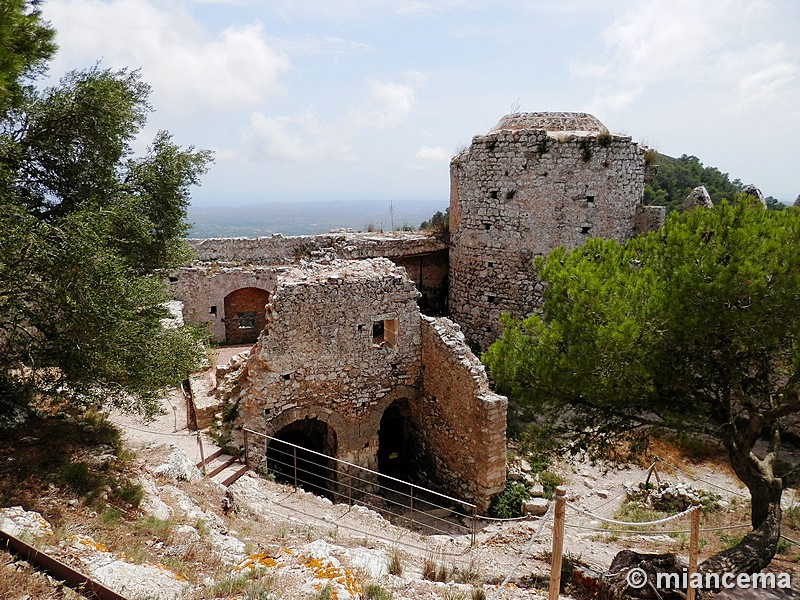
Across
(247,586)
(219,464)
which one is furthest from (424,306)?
(247,586)

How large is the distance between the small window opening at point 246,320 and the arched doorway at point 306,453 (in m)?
7.71

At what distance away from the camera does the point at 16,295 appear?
23.5ft

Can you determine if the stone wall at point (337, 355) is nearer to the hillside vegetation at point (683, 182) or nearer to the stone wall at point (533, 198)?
the stone wall at point (533, 198)

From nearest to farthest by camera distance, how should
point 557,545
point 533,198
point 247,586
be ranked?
point 247,586, point 557,545, point 533,198

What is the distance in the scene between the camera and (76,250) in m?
6.97

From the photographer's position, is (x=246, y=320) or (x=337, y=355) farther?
(x=246, y=320)

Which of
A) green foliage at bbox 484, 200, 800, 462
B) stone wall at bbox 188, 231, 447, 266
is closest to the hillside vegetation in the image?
stone wall at bbox 188, 231, 447, 266

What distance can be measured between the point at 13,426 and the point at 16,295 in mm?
2679

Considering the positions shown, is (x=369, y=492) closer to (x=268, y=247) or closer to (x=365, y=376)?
(x=365, y=376)

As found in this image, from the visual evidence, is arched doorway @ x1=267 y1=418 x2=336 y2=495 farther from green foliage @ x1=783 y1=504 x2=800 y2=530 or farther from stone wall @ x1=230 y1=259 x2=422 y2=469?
green foliage @ x1=783 y1=504 x2=800 y2=530

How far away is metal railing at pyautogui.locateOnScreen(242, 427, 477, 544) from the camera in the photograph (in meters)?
10.7

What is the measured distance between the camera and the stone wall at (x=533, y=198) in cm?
1426

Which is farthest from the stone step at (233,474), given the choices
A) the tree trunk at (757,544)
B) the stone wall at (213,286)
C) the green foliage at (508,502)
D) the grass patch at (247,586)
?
the stone wall at (213,286)

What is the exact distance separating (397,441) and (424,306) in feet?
17.0
